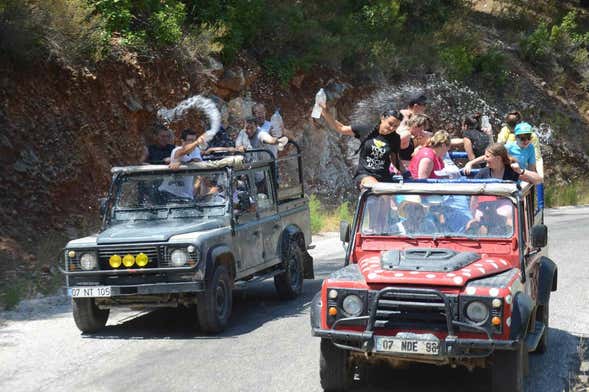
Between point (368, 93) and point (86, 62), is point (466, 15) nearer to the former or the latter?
point (368, 93)

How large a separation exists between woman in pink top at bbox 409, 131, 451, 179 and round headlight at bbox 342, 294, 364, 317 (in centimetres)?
246

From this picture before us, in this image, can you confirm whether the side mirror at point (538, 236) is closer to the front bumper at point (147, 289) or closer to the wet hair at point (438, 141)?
the wet hair at point (438, 141)

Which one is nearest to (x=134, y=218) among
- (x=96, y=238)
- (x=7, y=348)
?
(x=96, y=238)

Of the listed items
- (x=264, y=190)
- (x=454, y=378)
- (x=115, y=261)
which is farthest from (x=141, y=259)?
(x=454, y=378)

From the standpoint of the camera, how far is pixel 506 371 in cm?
687

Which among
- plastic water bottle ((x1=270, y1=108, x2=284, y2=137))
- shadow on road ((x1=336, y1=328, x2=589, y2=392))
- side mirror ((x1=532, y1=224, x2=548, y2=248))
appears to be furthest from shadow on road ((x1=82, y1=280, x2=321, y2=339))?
side mirror ((x1=532, y1=224, x2=548, y2=248))

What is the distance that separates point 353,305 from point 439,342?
703 millimetres

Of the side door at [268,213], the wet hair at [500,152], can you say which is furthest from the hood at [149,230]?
the wet hair at [500,152]

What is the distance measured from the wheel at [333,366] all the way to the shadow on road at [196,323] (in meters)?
2.72

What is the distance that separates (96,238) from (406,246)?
12.1ft

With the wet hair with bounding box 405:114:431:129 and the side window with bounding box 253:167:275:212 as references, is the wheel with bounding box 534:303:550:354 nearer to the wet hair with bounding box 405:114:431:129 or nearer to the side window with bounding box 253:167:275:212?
the wet hair with bounding box 405:114:431:129

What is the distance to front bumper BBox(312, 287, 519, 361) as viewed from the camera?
6711 millimetres

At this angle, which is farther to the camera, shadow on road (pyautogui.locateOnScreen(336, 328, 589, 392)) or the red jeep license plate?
shadow on road (pyautogui.locateOnScreen(336, 328, 589, 392))

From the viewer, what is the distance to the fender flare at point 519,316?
673 cm
